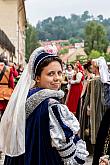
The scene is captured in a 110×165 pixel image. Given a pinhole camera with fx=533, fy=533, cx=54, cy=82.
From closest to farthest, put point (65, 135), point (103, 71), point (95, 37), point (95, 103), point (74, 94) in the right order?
point (65, 135) < point (103, 71) < point (95, 103) < point (74, 94) < point (95, 37)

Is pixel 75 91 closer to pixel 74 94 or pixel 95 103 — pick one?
pixel 74 94

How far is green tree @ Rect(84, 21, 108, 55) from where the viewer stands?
279ft

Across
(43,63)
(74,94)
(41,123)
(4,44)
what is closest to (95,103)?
(74,94)

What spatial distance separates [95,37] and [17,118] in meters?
82.3

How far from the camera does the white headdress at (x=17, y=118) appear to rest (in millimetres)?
3385

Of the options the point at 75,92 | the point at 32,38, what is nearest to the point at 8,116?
A: the point at 75,92

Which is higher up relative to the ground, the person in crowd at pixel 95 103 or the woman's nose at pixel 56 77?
the woman's nose at pixel 56 77

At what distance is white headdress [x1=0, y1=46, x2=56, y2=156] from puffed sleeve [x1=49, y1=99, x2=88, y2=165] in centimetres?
21

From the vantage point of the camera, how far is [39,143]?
3.33 metres

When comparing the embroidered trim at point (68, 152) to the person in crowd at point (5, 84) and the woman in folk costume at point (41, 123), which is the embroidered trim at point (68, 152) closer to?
the woman in folk costume at point (41, 123)

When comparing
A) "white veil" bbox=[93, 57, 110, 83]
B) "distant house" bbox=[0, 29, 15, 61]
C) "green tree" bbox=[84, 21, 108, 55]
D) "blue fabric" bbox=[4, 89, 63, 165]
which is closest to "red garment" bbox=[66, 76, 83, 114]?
"white veil" bbox=[93, 57, 110, 83]

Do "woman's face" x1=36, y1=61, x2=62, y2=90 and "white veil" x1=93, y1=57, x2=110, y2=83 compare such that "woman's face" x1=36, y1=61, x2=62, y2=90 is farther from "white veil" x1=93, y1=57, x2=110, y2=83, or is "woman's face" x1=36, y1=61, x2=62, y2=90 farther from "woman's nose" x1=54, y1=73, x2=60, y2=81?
"white veil" x1=93, y1=57, x2=110, y2=83

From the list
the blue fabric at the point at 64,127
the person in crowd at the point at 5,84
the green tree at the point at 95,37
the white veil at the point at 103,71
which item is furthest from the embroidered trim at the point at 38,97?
the green tree at the point at 95,37

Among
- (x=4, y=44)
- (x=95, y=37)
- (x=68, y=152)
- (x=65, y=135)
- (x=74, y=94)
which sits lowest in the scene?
(x=74, y=94)
